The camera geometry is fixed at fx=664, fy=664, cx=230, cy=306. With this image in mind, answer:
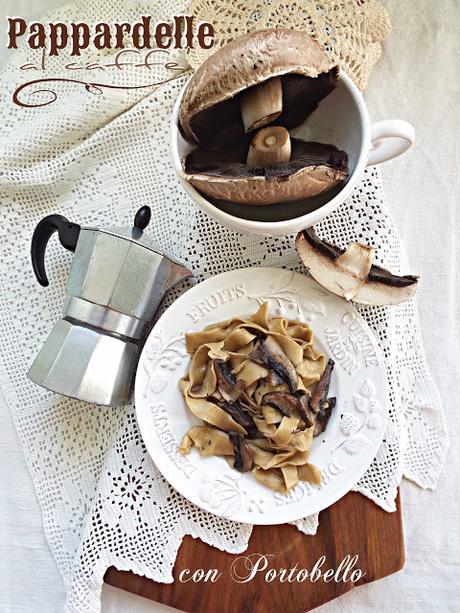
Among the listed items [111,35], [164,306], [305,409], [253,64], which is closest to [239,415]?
[305,409]

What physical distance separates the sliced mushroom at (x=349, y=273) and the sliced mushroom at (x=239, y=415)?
0.89 feet

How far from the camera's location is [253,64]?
87 centimetres

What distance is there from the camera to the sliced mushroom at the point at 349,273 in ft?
3.87

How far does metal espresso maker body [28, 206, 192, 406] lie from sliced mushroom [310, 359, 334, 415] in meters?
0.31

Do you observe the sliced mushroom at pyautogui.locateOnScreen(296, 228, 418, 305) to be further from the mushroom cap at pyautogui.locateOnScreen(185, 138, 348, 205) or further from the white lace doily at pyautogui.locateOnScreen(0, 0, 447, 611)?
the mushroom cap at pyautogui.locateOnScreen(185, 138, 348, 205)

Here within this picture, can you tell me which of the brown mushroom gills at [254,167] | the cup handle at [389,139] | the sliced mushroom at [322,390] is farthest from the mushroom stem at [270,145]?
the sliced mushroom at [322,390]

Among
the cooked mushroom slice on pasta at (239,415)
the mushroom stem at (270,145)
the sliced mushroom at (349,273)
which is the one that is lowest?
the cooked mushroom slice on pasta at (239,415)

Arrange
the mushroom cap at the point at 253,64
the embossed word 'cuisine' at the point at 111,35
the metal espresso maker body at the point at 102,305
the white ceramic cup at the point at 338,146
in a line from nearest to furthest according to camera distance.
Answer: the mushroom cap at the point at 253,64
the white ceramic cup at the point at 338,146
the metal espresso maker body at the point at 102,305
the embossed word 'cuisine' at the point at 111,35

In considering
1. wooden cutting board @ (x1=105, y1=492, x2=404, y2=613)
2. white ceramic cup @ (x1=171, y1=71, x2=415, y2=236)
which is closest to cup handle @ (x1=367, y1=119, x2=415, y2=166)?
white ceramic cup @ (x1=171, y1=71, x2=415, y2=236)

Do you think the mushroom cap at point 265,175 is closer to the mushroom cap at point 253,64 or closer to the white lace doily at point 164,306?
the mushroom cap at point 253,64

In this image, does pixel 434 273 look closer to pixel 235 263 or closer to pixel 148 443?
pixel 235 263

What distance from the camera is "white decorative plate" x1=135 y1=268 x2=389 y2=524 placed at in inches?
46.2

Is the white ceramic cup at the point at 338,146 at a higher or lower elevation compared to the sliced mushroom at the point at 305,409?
higher

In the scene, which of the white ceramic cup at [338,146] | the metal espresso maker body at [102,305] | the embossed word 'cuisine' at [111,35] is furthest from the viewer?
the embossed word 'cuisine' at [111,35]
